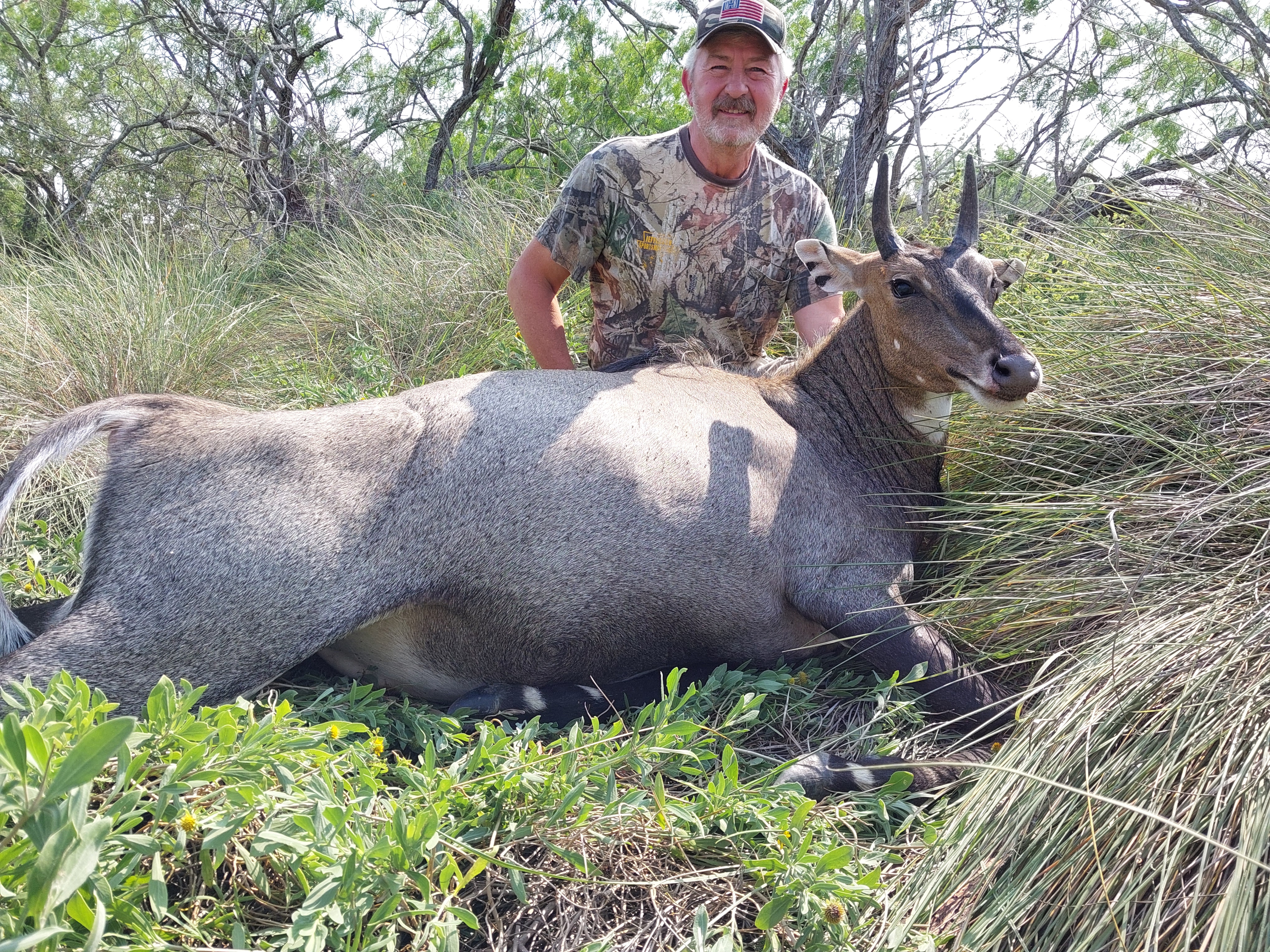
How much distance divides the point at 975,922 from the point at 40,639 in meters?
2.75

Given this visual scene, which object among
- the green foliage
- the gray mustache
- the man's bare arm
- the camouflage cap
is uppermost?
the camouflage cap

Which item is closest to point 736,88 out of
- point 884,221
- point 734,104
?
point 734,104

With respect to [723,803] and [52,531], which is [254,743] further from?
[52,531]

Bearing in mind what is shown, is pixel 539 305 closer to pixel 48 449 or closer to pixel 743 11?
pixel 743 11

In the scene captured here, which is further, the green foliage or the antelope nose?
the antelope nose

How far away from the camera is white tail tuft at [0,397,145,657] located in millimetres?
3051

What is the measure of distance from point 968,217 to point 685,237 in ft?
5.18

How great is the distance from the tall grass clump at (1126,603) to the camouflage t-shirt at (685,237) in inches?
52.6

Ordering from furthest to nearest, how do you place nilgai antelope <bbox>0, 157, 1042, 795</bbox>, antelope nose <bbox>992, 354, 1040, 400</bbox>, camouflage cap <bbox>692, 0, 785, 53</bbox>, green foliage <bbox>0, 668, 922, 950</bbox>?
camouflage cap <bbox>692, 0, 785, 53</bbox>, antelope nose <bbox>992, 354, 1040, 400</bbox>, nilgai antelope <bbox>0, 157, 1042, 795</bbox>, green foliage <bbox>0, 668, 922, 950</bbox>

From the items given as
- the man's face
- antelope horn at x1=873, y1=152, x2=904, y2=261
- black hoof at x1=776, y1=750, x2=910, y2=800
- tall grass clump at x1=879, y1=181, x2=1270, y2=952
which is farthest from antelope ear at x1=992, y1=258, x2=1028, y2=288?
black hoof at x1=776, y1=750, x2=910, y2=800

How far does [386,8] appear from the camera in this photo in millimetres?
13102

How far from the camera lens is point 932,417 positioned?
418cm

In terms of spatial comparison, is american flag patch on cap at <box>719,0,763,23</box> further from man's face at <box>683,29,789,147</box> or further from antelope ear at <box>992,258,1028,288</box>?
antelope ear at <box>992,258,1028,288</box>

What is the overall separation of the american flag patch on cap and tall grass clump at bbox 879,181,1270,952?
1.96 meters
